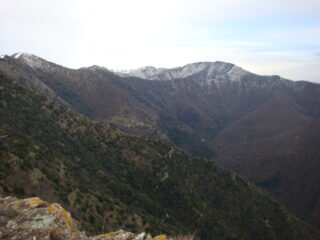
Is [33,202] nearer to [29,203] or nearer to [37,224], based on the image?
[29,203]

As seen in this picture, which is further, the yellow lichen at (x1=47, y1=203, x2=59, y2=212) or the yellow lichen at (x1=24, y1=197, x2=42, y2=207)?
the yellow lichen at (x1=24, y1=197, x2=42, y2=207)

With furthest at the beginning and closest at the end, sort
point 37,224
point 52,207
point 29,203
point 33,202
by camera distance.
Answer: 1. point 33,202
2. point 29,203
3. point 52,207
4. point 37,224

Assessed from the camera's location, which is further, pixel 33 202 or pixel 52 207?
pixel 33 202

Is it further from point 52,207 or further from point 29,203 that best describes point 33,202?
point 52,207

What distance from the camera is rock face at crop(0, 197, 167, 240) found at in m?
9.23

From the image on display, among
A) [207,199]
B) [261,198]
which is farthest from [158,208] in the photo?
[261,198]

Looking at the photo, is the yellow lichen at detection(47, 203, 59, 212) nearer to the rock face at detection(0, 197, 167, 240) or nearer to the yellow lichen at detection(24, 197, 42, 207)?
the rock face at detection(0, 197, 167, 240)

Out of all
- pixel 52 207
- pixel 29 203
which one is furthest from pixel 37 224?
pixel 29 203

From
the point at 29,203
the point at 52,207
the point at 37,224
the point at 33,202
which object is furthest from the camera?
the point at 33,202

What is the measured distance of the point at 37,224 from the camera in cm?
986

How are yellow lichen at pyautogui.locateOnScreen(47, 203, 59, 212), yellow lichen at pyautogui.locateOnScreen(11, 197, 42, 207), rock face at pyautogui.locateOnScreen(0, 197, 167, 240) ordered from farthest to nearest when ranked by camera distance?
yellow lichen at pyautogui.locateOnScreen(11, 197, 42, 207)
yellow lichen at pyautogui.locateOnScreen(47, 203, 59, 212)
rock face at pyautogui.locateOnScreen(0, 197, 167, 240)

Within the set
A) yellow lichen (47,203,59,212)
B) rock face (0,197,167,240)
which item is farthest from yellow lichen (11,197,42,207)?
yellow lichen (47,203,59,212)

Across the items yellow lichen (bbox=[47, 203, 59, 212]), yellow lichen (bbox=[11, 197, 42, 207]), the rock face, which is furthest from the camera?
yellow lichen (bbox=[11, 197, 42, 207])

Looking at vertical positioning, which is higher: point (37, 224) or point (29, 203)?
point (37, 224)
